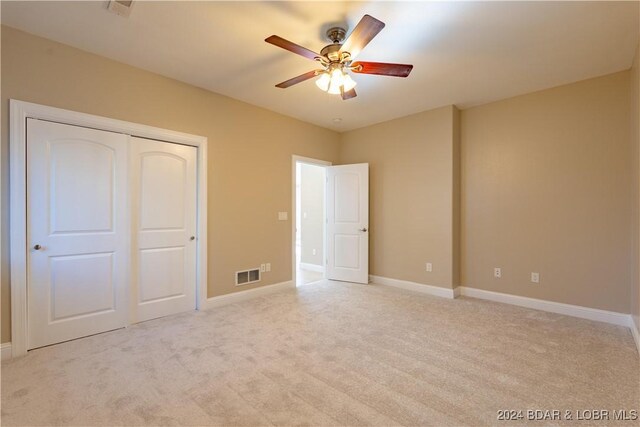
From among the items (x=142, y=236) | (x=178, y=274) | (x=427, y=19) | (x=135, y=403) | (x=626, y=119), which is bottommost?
(x=135, y=403)

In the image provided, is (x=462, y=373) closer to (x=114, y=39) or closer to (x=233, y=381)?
(x=233, y=381)

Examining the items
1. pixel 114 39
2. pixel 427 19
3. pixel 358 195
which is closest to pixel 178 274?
pixel 114 39

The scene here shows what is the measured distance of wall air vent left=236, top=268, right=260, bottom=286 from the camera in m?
3.95

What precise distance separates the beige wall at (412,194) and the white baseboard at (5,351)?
14.2 ft

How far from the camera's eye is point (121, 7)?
2.17 metres

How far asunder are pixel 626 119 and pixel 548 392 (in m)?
3.03

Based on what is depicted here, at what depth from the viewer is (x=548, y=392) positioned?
1961 mm

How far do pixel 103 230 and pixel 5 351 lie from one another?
116cm

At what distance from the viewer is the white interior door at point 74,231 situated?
254 centimetres

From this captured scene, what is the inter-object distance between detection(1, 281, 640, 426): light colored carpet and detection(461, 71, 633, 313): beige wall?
23.4 inches

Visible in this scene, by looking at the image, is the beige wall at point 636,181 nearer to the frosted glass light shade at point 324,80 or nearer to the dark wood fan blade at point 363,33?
the dark wood fan blade at point 363,33

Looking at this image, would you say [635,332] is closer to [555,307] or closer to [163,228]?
[555,307]

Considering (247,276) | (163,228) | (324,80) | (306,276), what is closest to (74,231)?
(163,228)

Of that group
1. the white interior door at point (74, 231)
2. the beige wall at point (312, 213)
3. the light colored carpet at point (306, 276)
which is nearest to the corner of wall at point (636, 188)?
the light colored carpet at point (306, 276)
